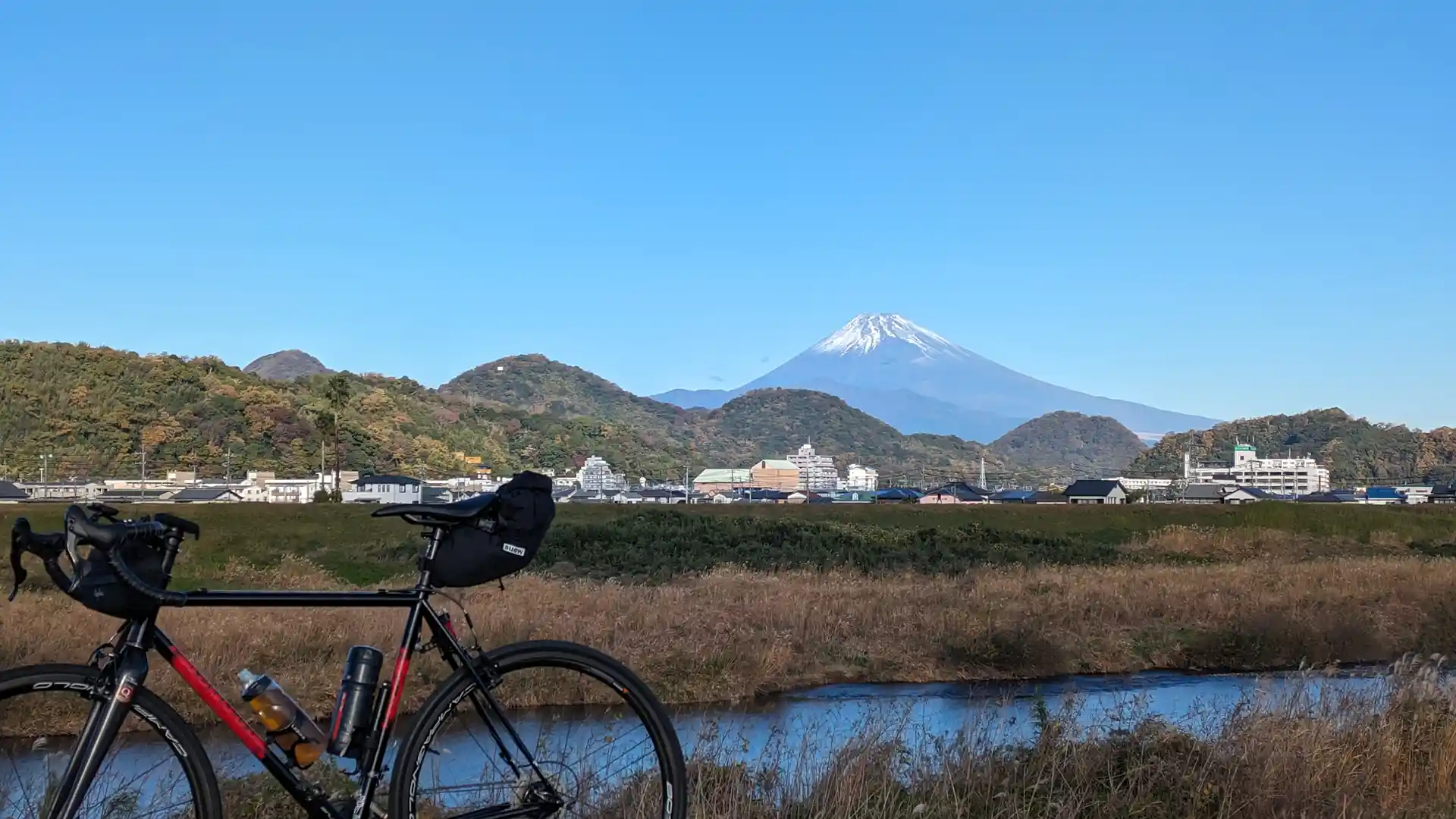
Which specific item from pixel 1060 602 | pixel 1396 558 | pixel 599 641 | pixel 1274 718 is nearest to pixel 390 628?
pixel 599 641

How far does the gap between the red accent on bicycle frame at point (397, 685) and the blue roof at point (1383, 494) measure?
111996mm

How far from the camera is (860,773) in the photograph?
4.79m

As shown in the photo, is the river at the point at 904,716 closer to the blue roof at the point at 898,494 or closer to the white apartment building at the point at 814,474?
the blue roof at the point at 898,494

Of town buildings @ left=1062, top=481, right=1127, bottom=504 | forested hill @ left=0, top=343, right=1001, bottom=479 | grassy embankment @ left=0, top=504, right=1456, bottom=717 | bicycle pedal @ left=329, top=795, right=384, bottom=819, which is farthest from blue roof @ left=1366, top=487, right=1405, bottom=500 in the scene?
bicycle pedal @ left=329, top=795, right=384, bottom=819

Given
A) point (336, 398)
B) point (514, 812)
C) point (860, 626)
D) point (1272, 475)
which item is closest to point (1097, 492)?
point (336, 398)

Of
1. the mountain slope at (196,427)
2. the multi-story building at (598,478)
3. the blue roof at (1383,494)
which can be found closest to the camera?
the multi-story building at (598,478)

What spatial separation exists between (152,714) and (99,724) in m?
0.12

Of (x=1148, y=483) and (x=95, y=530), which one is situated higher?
(x=1148, y=483)

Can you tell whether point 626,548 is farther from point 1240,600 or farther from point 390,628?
point 390,628

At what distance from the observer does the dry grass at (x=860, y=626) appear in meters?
14.1

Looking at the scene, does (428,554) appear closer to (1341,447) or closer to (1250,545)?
(1250,545)

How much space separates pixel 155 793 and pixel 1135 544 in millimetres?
38179

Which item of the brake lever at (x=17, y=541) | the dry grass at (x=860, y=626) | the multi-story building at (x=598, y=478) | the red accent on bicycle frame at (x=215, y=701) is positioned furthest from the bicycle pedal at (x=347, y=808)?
the multi-story building at (x=598, y=478)

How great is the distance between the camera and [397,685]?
10.2ft
